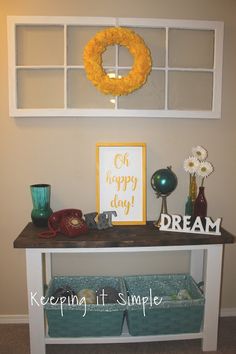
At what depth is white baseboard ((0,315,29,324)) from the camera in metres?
1.95

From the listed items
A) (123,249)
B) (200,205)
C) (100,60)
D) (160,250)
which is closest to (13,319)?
(123,249)

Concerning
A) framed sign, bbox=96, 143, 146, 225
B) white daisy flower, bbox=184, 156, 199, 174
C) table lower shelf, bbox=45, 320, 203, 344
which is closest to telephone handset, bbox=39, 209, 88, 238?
framed sign, bbox=96, 143, 146, 225

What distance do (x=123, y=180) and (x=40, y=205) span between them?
0.53 meters

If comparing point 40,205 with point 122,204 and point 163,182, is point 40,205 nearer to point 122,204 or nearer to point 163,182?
point 122,204

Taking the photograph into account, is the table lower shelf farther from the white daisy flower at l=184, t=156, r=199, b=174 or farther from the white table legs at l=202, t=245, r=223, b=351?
the white daisy flower at l=184, t=156, r=199, b=174

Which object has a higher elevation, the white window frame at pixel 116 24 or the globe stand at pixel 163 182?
the white window frame at pixel 116 24

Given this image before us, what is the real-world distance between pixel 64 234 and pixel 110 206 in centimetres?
36

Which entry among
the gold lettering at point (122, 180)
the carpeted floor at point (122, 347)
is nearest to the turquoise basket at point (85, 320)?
the carpeted floor at point (122, 347)

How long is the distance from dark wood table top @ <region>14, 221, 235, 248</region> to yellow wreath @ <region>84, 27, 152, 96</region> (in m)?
0.84

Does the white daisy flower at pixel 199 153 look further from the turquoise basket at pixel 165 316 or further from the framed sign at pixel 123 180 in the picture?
the turquoise basket at pixel 165 316

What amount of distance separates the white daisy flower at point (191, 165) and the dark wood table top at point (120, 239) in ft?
1.32

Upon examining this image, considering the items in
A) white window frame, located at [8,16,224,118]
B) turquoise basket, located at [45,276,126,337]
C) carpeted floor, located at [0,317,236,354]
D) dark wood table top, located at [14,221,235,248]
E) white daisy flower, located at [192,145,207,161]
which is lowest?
carpeted floor, located at [0,317,236,354]

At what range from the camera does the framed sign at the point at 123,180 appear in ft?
5.91

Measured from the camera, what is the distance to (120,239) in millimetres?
1545
